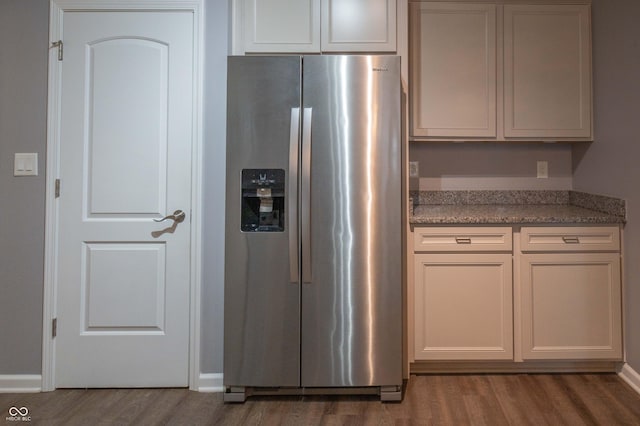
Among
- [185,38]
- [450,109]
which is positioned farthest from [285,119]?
[450,109]

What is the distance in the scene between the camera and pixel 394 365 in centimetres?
240

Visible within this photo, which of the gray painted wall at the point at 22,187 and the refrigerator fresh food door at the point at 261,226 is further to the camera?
the gray painted wall at the point at 22,187

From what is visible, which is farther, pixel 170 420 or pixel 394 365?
pixel 394 365

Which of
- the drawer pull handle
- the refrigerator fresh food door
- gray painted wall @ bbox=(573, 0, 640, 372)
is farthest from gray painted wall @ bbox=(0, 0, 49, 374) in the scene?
gray painted wall @ bbox=(573, 0, 640, 372)

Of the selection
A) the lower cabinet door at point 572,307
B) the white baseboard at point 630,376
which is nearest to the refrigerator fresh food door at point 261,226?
the lower cabinet door at point 572,307

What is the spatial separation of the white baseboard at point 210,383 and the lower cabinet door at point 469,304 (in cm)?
109

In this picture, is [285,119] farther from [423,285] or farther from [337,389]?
[337,389]

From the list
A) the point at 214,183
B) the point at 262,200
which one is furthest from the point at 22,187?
the point at 262,200

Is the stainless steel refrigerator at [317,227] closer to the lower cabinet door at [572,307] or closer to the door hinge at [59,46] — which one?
the lower cabinet door at [572,307]

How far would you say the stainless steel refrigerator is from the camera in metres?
2.37

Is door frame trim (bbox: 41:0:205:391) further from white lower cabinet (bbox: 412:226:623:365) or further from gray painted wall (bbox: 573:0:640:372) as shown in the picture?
A: gray painted wall (bbox: 573:0:640:372)

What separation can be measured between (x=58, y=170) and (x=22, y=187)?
21 cm

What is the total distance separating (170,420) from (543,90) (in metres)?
2.83

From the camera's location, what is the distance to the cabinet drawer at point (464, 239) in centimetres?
270
